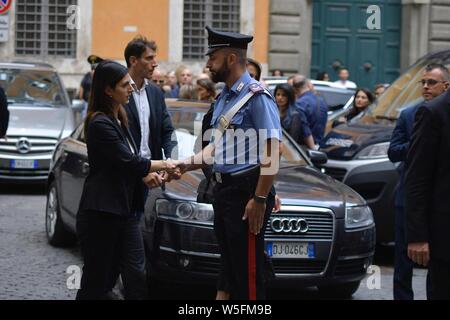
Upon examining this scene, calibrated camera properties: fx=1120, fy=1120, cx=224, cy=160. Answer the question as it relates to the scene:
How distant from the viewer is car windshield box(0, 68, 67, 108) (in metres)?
16.0

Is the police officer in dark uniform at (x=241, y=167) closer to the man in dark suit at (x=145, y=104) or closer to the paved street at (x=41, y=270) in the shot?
the man in dark suit at (x=145, y=104)

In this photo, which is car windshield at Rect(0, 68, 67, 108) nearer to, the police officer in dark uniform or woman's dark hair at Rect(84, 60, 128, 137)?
woman's dark hair at Rect(84, 60, 128, 137)

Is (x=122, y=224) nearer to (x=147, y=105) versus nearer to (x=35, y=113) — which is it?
(x=147, y=105)

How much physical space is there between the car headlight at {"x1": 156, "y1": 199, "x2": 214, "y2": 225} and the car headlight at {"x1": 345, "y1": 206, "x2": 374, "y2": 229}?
1.12m

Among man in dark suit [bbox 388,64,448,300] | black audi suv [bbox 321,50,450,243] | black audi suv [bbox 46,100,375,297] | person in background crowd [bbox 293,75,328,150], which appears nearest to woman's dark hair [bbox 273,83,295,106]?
person in background crowd [bbox 293,75,328,150]

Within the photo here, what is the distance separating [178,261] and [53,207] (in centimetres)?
302

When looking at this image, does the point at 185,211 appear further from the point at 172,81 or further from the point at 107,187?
the point at 172,81

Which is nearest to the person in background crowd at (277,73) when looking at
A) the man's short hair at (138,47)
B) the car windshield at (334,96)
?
the car windshield at (334,96)

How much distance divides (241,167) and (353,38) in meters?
21.6

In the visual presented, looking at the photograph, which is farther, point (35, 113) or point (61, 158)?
point (35, 113)

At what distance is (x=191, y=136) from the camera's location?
962cm

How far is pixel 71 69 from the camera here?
82.0 feet

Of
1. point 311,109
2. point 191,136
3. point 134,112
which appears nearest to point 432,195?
point 134,112

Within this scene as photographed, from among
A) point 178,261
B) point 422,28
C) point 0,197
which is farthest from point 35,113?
point 422,28
